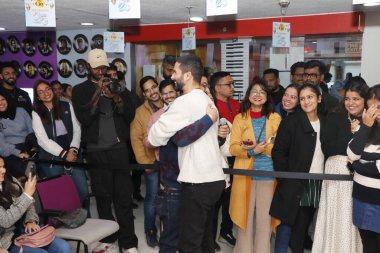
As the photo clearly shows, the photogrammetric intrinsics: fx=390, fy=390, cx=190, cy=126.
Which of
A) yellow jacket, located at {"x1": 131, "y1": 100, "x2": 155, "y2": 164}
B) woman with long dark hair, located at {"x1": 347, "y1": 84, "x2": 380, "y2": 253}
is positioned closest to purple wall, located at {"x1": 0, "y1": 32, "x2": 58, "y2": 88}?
yellow jacket, located at {"x1": 131, "y1": 100, "x2": 155, "y2": 164}

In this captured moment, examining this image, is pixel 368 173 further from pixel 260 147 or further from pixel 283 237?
pixel 283 237

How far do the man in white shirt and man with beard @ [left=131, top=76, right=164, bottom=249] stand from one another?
1166 millimetres

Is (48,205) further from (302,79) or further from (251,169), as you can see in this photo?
(302,79)

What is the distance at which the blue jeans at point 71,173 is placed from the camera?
147 inches

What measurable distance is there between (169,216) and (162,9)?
3759mm

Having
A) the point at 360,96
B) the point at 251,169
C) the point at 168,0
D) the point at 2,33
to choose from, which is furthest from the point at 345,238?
the point at 2,33

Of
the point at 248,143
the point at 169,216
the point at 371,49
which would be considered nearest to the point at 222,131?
the point at 248,143

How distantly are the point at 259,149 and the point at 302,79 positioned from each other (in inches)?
69.4

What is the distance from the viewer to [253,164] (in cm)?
315

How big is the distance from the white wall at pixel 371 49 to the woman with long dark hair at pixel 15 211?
527cm

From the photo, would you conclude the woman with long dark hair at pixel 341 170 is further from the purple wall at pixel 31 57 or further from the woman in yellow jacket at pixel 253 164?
the purple wall at pixel 31 57

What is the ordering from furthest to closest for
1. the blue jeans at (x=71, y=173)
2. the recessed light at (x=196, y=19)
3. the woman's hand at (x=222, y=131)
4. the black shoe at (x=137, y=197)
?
the recessed light at (x=196, y=19) < the black shoe at (x=137, y=197) < the blue jeans at (x=71, y=173) < the woman's hand at (x=222, y=131)

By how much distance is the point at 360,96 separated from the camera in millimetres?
2816

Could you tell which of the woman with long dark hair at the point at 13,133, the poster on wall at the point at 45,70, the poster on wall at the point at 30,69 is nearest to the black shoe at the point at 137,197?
the woman with long dark hair at the point at 13,133
